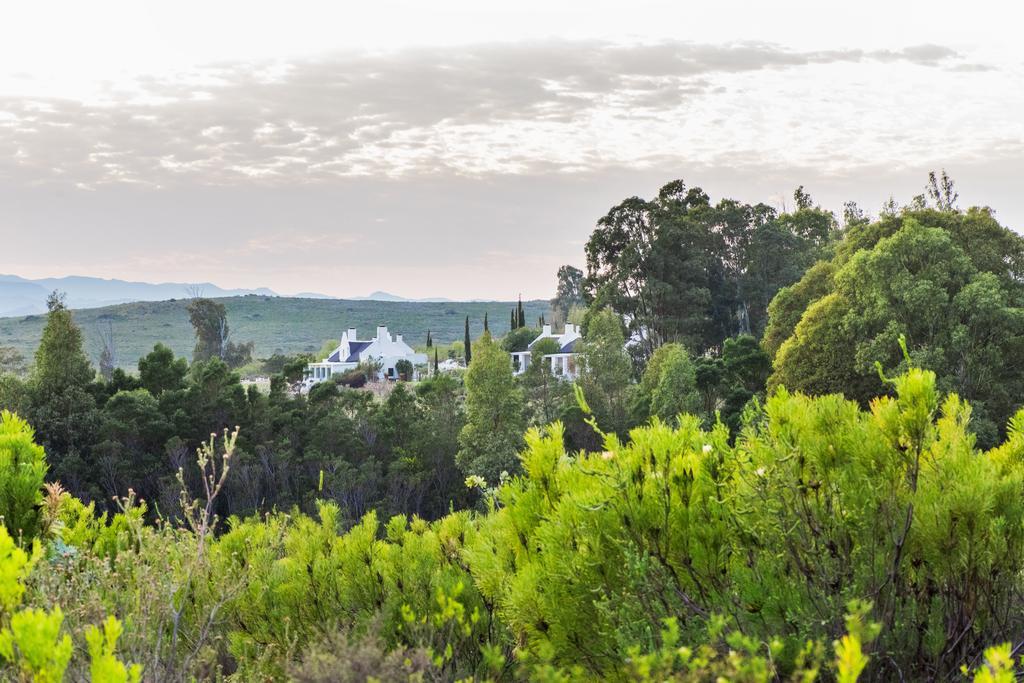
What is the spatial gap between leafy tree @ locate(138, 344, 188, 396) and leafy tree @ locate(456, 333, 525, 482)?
9583 mm

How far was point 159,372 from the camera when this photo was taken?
28.8 meters

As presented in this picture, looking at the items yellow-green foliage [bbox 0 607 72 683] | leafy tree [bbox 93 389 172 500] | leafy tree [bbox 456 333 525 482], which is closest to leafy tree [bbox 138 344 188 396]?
leafy tree [bbox 93 389 172 500]

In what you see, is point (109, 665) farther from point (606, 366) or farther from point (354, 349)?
point (354, 349)

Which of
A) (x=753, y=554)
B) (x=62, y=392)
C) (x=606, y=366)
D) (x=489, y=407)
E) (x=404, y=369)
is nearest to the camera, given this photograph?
(x=753, y=554)

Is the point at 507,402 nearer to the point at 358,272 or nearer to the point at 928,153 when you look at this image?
the point at 928,153

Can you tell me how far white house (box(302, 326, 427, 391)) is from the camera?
57094mm

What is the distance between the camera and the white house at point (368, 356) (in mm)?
57094

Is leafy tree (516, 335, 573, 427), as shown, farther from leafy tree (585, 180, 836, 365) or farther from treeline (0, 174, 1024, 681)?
treeline (0, 174, 1024, 681)

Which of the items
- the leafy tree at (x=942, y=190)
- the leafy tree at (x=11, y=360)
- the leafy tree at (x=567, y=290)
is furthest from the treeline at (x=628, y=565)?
the leafy tree at (x=567, y=290)

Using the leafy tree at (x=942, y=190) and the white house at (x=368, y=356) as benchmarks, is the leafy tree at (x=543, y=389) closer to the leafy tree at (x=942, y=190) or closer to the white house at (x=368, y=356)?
the leafy tree at (x=942, y=190)

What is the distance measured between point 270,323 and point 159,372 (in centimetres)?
7659

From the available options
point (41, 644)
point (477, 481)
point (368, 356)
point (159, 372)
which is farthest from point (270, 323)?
point (41, 644)

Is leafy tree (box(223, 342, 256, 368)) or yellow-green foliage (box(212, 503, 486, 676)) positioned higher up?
yellow-green foliage (box(212, 503, 486, 676))

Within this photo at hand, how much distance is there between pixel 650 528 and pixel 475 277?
53.4m
